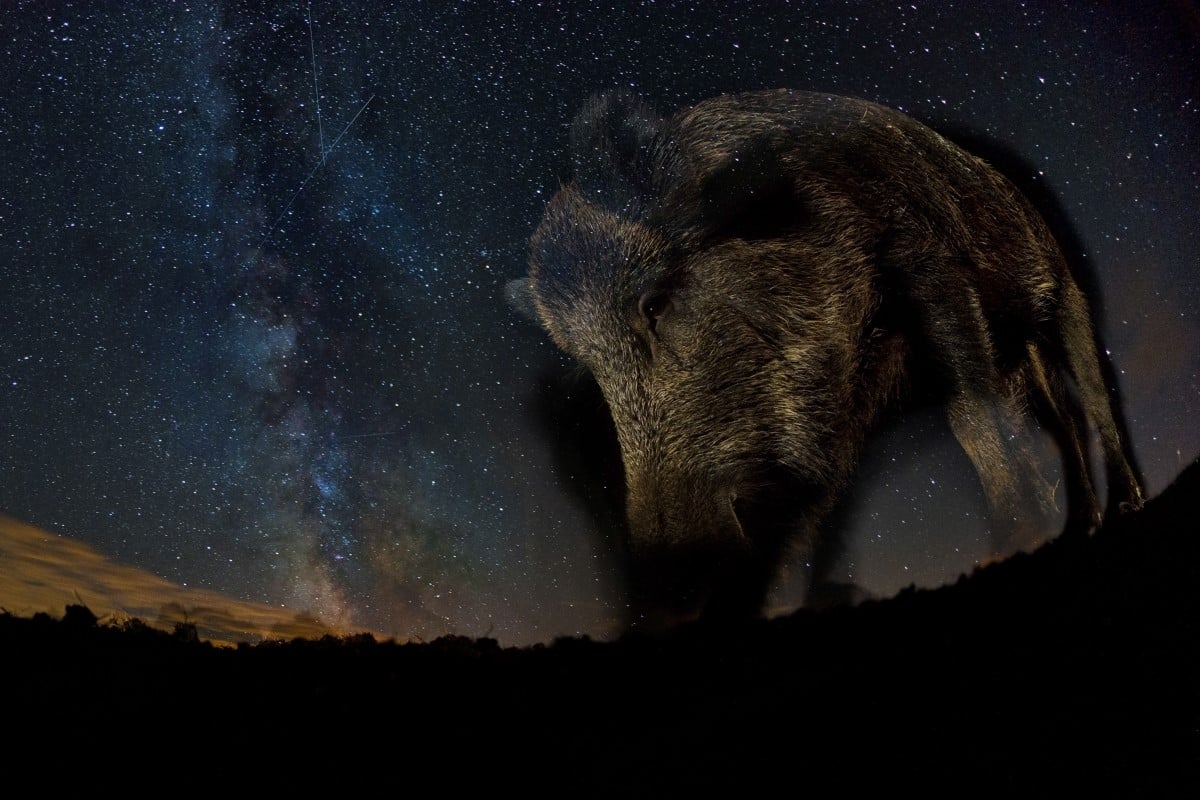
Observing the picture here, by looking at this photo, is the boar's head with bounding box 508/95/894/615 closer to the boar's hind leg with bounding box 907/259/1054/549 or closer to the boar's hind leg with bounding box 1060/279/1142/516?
the boar's hind leg with bounding box 907/259/1054/549

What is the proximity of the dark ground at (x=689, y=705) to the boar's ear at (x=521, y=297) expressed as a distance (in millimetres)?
1408

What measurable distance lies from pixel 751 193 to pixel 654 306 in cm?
51

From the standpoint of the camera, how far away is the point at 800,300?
2.19 m

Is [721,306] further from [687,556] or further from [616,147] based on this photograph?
[687,556]

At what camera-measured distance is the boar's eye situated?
2.13 m

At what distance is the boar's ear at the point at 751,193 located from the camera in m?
2.06

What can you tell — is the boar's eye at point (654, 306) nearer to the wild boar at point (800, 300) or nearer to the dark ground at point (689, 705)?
the wild boar at point (800, 300)

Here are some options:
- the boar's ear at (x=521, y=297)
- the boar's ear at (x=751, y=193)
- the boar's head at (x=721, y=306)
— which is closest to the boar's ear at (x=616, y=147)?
the boar's head at (x=721, y=306)

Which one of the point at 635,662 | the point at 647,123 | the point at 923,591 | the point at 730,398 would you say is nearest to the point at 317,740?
the point at 635,662

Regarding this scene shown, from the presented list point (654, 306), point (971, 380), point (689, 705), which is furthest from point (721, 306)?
point (689, 705)

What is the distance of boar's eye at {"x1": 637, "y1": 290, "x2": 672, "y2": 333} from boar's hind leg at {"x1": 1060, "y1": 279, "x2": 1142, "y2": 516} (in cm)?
141

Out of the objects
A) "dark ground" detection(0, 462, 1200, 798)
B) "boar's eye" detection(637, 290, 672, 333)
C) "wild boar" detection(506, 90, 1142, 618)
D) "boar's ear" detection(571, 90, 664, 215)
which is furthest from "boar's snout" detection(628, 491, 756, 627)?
"boar's ear" detection(571, 90, 664, 215)

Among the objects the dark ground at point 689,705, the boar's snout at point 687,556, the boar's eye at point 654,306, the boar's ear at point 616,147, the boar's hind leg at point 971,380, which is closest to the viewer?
the dark ground at point 689,705

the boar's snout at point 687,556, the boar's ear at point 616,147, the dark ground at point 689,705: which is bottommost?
the dark ground at point 689,705
